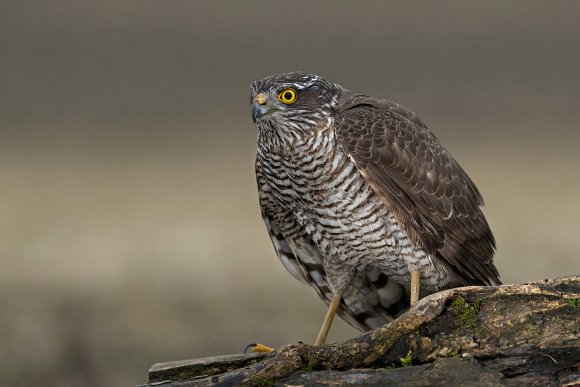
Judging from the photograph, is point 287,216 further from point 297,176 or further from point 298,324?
point 298,324

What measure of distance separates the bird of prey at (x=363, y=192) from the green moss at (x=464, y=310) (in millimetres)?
826

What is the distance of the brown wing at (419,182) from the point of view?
4066 millimetres

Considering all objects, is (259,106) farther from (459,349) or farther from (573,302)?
(573,302)

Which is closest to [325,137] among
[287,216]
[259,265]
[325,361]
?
[287,216]

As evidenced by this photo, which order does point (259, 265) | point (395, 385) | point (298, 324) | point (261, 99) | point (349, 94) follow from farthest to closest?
point (259, 265), point (298, 324), point (349, 94), point (261, 99), point (395, 385)

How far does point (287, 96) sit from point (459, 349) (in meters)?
1.31

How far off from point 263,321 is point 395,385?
419 cm

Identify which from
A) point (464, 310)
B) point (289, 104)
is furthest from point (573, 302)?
point (289, 104)

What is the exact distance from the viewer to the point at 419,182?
4.18 m

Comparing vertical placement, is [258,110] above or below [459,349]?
above

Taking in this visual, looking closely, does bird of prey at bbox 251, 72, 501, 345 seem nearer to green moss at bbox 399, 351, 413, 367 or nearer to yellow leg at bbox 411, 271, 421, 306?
yellow leg at bbox 411, 271, 421, 306

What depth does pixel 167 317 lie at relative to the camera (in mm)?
7402

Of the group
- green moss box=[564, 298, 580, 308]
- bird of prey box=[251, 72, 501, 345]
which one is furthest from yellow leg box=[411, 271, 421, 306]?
green moss box=[564, 298, 580, 308]

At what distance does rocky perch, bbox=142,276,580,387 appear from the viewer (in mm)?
3137
